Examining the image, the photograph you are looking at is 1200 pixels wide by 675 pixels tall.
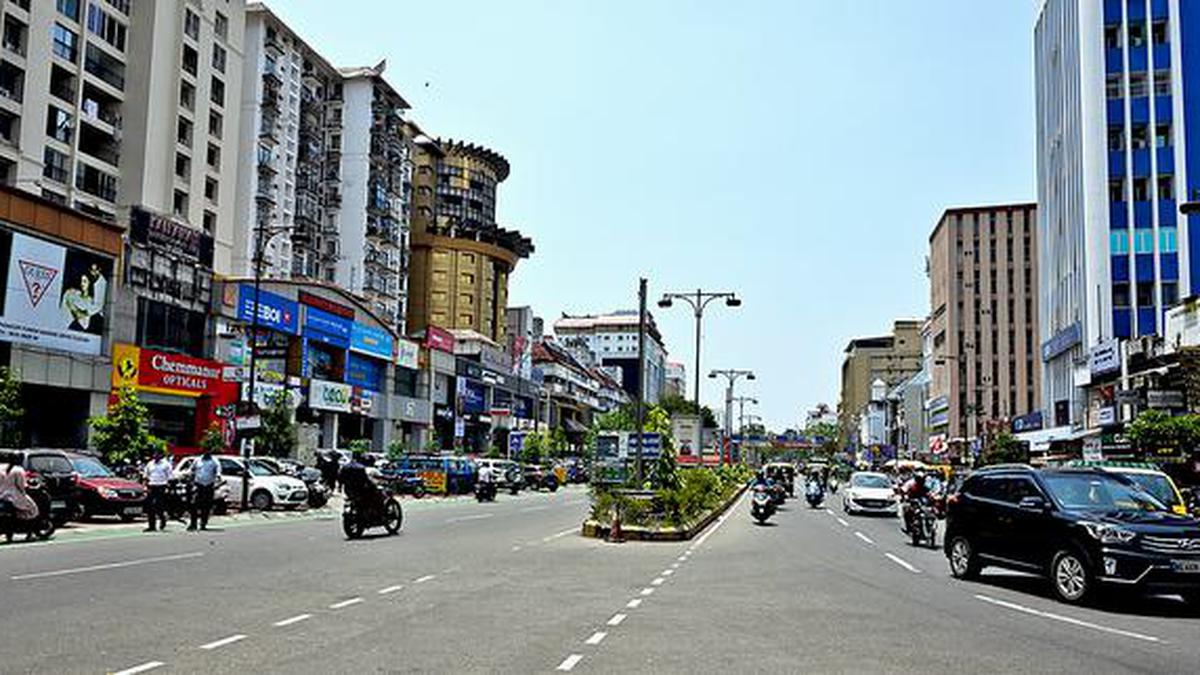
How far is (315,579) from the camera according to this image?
1554cm

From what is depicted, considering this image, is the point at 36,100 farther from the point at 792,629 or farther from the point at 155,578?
the point at 792,629

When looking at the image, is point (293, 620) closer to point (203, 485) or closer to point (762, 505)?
point (203, 485)

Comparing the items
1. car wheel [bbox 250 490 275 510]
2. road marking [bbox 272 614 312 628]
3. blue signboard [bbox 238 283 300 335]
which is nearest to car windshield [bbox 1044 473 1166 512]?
road marking [bbox 272 614 312 628]

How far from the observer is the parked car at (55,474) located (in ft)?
77.6

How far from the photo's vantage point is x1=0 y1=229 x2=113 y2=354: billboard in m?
37.8

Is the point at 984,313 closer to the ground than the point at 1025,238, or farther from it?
closer to the ground

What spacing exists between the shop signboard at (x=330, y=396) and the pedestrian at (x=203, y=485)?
35.5m

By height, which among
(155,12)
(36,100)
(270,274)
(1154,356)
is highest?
(155,12)

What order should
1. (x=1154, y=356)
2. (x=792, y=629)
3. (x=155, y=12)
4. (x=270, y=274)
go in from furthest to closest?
(x=270, y=274), (x=155, y=12), (x=1154, y=356), (x=792, y=629)

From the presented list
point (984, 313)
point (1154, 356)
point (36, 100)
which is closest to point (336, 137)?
point (36, 100)

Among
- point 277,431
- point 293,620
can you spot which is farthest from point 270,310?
point 293,620

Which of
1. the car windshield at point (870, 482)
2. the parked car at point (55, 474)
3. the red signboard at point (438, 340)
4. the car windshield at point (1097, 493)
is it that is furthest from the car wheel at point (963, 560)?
the red signboard at point (438, 340)

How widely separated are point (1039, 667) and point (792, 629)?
8.84ft

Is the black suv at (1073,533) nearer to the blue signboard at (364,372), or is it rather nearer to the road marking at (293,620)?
the road marking at (293,620)
